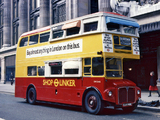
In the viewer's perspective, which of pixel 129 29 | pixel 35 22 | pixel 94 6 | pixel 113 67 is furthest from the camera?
pixel 35 22

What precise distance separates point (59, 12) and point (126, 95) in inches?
823

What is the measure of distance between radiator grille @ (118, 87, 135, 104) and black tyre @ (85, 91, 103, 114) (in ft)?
2.86

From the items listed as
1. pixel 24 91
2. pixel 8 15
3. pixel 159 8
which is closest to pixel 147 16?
pixel 159 8

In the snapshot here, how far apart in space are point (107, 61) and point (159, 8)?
8.45m

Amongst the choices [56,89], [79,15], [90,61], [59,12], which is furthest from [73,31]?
[59,12]

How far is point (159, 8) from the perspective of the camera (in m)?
16.5

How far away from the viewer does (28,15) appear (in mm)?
36438

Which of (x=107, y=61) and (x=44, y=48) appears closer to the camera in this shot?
(x=107, y=61)

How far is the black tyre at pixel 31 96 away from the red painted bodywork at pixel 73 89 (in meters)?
0.34

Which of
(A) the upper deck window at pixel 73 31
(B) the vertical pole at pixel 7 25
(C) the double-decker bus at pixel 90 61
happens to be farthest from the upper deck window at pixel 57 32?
(B) the vertical pole at pixel 7 25

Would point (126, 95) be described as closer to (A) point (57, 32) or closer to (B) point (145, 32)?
(A) point (57, 32)

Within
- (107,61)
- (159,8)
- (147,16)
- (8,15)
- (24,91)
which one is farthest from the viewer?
(8,15)

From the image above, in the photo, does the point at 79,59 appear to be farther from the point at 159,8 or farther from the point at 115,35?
the point at 159,8

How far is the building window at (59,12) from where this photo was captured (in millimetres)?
28411
